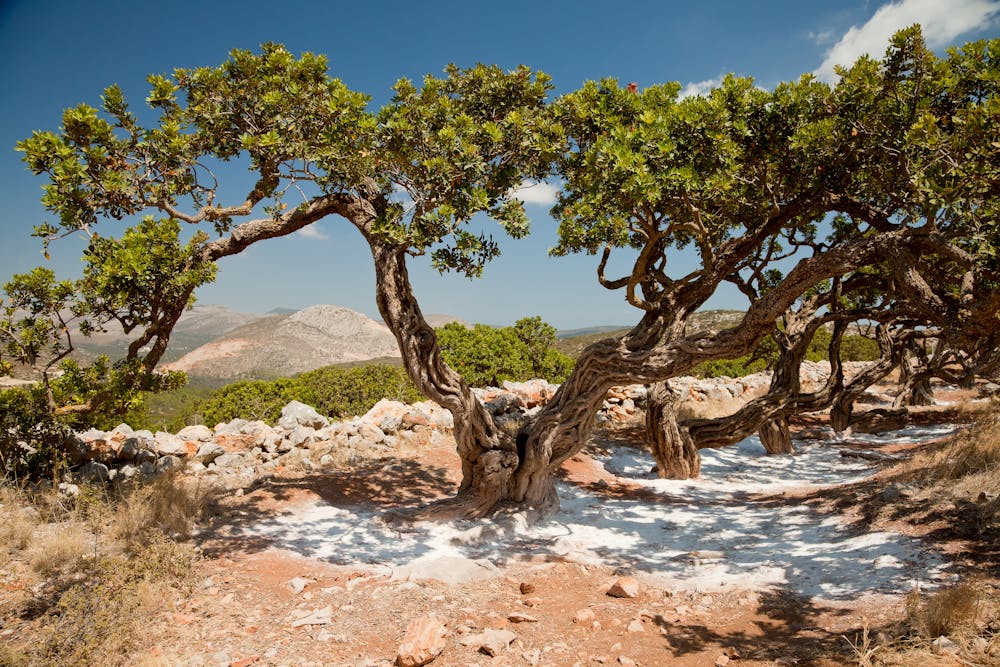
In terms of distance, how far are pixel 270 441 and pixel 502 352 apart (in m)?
6.30

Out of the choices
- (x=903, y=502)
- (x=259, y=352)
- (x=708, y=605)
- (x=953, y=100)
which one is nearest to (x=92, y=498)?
(x=708, y=605)

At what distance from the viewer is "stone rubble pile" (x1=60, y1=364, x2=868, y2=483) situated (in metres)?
7.16

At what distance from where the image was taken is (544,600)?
15.0ft

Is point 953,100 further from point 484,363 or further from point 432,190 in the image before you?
point 484,363

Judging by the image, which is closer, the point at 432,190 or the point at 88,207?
the point at 88,207

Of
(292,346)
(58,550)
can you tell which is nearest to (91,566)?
(58,550)

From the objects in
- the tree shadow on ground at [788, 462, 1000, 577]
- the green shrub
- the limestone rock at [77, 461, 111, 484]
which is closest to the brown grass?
the limestone rock at [77, 461, 111, 484]

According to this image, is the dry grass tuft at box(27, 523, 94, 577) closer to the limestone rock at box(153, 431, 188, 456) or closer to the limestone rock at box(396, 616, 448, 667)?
the limestone rock at box(153, 431, 188, 456)

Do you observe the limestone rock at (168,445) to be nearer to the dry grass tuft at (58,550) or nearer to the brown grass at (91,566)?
the brown grass at (91,566)

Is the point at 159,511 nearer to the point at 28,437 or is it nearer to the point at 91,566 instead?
the point at 91,566

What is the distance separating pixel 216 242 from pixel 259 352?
3606cm

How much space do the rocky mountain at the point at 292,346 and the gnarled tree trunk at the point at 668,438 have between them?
2461 centimetres

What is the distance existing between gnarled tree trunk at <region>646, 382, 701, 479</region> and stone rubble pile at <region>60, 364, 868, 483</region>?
8.98 ft

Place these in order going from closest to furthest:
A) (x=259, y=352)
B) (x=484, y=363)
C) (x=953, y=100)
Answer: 1. (x=953, y=100)
2. (x=484, y=363)
3. (x=259, y=352)
